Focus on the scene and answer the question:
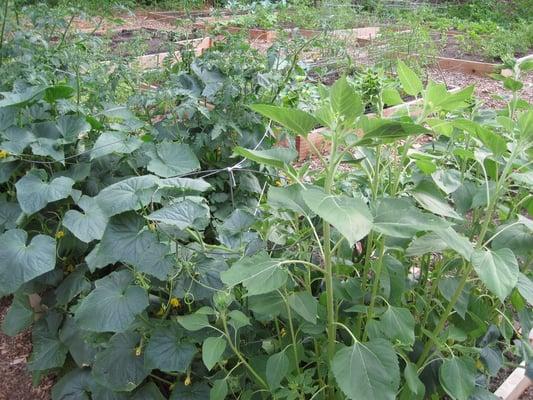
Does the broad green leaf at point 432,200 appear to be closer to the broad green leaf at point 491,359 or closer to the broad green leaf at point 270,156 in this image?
the broad green leaf at point 270,156

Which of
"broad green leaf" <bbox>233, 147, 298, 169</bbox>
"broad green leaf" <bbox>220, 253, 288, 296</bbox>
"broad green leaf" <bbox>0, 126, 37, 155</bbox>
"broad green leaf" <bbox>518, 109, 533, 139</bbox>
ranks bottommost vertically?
"broad green leaf" <bbox>0, 126, 37, 155</bbox>

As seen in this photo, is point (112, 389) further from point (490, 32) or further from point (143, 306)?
point (490, 32)

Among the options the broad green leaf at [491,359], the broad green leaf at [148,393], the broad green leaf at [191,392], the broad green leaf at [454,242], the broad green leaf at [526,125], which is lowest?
the broad green leaf at [148,393]

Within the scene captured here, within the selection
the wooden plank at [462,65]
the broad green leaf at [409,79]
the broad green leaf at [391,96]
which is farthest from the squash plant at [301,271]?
the wooden plank at [462,65]

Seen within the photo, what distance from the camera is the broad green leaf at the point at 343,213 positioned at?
0.85 meters

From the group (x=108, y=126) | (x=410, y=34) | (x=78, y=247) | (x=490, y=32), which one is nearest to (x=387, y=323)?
(x=78, y=247)

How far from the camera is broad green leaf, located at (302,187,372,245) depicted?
2.79 feet

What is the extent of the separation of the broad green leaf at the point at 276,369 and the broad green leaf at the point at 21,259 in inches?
29.2

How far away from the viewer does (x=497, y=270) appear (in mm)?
1055

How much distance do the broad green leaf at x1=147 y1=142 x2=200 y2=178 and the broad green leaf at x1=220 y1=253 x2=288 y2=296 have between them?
2.04 feet

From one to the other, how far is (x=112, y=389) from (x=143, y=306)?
0.30 m

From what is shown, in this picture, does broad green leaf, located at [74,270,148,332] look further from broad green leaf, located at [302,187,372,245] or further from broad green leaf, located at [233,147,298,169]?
broad green leaf, located at [302,187,372,245]

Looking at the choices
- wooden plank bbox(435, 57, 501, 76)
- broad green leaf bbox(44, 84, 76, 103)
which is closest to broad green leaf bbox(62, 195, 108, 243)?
broad green leaf bbox(44, 84, 76, 103)

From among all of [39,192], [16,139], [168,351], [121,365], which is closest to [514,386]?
[168,351]
